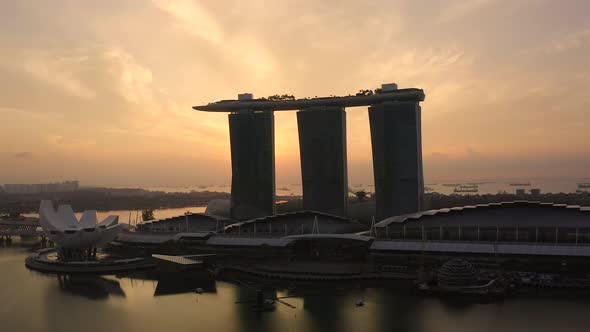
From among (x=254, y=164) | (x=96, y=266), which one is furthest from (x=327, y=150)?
(x=96, y=266)

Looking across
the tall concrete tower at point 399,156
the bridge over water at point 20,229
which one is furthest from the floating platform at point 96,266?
the tall concrete tower at point 399,156

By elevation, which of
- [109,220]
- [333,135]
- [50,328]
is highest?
[333,135]

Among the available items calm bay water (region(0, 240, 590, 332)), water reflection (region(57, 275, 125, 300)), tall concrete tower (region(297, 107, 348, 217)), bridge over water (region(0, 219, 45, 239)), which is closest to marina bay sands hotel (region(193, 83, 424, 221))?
tall concrete tower (region(297, 107, 348, 217))

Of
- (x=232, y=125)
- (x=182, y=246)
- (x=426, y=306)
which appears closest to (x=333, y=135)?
(x=232, y=125)

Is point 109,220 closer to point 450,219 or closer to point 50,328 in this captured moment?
point 50,328

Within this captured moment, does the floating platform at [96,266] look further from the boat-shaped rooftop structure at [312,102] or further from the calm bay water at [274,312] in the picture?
the boat-shaped rooftop structure at [312,102]

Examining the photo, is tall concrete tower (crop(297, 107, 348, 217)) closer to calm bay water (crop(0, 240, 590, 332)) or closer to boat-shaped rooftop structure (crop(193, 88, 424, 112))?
boat-shaped rooftop structure (crop(193, 88, 424, 112))

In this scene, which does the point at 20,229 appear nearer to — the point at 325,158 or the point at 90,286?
the point at 325,158
